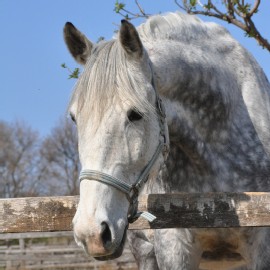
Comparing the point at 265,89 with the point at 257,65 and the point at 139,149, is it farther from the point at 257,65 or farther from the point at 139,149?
the point at 139,149

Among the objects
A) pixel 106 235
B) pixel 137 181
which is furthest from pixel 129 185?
pixel 106 235

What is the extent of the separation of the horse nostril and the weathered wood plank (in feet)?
1.38

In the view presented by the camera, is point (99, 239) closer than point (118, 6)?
Yes

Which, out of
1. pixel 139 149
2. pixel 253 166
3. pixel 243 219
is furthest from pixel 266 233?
pixel 139 149

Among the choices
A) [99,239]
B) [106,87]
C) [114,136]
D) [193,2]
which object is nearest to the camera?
[99,239]

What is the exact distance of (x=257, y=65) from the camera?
4953 mm

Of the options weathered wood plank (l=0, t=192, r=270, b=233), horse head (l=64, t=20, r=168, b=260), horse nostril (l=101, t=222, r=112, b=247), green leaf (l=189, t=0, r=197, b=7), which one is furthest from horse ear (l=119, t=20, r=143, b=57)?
green leaf (l=189, t=0, r=197, b=7)

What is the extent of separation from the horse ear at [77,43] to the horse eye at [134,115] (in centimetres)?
65

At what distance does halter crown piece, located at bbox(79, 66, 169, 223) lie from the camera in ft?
10.4

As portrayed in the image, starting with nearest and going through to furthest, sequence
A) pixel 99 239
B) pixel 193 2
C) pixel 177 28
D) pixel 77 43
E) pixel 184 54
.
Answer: pixel 99 239 < pixel 77 43 < pixel 184 54 < pixel 177 28 < pixel 193 2

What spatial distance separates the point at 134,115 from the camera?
11.2 feet

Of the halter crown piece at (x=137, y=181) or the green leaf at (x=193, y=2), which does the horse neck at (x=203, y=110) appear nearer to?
the halter crown piece at (x=137, y=181)

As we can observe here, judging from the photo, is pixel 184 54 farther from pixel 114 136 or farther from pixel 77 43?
pixel 114 136

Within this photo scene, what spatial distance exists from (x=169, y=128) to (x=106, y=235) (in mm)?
1236
